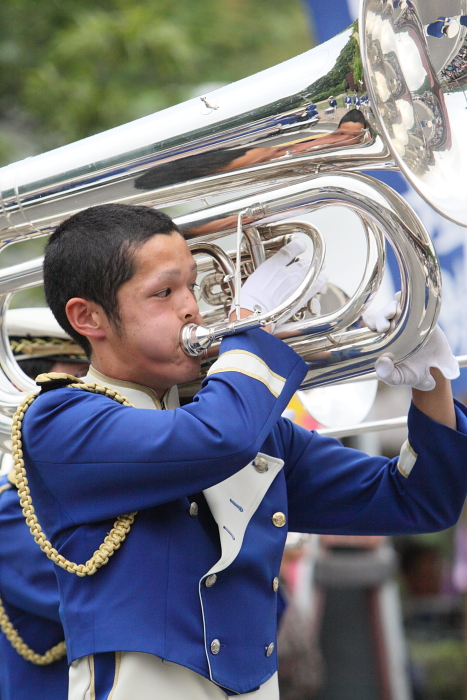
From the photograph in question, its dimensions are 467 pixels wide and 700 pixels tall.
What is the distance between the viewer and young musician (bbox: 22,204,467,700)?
4.88 feet

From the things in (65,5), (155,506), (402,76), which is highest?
(65,5)

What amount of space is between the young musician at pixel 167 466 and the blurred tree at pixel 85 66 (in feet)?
12.9

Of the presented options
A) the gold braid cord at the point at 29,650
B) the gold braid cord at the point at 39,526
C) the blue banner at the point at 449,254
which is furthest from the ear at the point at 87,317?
the blue banner at the point at 449,254

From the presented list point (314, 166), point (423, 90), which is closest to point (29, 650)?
point (314, 166)

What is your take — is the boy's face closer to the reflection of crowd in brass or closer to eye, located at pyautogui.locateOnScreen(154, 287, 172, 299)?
eye, located at pyautogui.locateOnScreen(154, 287, 172, 299)

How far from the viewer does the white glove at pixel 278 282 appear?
1.69 metres

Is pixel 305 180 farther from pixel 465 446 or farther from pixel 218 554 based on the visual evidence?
pixel 218 554

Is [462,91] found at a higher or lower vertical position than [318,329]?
higher

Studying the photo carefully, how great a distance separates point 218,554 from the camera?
1.62 meters

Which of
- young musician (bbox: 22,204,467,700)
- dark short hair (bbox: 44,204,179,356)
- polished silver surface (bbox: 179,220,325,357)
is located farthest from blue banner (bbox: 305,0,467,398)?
dark short hair (bbox: 44,204,179,356)

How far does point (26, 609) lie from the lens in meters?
2.15

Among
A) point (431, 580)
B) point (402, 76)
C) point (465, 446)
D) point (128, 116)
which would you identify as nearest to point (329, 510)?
point (465, 446)

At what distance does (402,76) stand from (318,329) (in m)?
0.51

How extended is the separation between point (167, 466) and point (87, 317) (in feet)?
1.30
